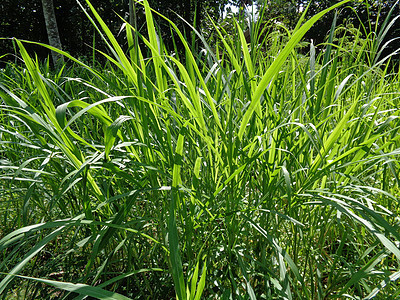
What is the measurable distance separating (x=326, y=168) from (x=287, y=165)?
123 mm

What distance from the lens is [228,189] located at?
2.11ft

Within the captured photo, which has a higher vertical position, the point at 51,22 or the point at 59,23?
the point at 51,22

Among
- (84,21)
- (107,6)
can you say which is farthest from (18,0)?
(107,6)

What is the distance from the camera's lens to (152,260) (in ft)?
2.46

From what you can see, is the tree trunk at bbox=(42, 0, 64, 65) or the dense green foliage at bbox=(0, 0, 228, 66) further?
the dense green foliage at bbox=(0, 0, 228, 66)

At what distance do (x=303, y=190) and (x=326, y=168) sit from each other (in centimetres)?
6

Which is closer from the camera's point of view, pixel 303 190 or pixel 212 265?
pixel 303 190

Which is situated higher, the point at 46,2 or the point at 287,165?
the point at 46,2

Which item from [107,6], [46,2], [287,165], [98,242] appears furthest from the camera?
[107,6]

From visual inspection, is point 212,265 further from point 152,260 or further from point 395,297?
point 395,297

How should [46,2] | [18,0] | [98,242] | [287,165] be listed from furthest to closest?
[18,0] < [46,2] < [287,165] < [98,242]

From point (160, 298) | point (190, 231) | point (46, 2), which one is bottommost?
point (160, 298)

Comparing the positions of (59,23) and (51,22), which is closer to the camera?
(51,22)

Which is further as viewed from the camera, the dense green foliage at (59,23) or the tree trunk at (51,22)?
the dense green foliage at (59,23)
